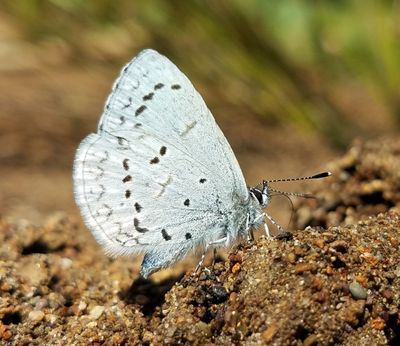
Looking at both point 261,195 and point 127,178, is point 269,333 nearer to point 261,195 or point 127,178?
point 261,195

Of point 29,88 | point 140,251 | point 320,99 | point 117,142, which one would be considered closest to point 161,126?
point 117,142

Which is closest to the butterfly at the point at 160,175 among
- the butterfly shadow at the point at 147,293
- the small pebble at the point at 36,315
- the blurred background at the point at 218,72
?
the butterfly shadow at the point at 147,293

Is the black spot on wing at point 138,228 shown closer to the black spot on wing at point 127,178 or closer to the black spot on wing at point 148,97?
the black spot on wing at point 127,178

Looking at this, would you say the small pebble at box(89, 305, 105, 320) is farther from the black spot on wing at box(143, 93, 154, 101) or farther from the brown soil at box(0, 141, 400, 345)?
the black spot on wing at box(143, 93, 154, 101)

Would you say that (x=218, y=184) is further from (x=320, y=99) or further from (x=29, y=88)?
(x=29, y=88)

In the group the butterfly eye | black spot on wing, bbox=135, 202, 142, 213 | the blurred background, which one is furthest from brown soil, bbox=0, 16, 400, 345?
the blurred background

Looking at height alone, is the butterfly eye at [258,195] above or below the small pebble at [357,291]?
above

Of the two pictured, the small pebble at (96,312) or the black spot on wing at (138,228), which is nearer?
the small pebble at (96,312)
